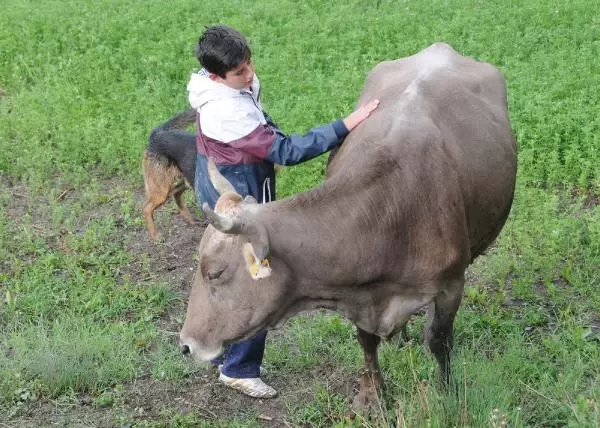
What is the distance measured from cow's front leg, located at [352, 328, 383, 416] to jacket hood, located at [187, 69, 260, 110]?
160cm

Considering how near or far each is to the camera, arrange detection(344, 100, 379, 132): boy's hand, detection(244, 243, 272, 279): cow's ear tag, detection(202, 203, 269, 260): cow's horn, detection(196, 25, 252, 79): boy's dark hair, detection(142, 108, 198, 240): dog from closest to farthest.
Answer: detection(202, 203, 269, 260): cow's horn < detection(244, 243, 272, 279): cow's ear tag < detection(196, 25, 252, 79): boy's dark hair < detection(344, 100, 379, 132): boy's hand < detection(142, 108, 198, 240): dog

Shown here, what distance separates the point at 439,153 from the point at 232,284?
1357 mm

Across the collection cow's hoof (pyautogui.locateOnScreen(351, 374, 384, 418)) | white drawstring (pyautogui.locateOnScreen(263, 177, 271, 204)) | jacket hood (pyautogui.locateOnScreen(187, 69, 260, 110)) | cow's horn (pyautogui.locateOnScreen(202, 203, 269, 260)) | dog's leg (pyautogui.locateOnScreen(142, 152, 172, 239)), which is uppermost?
jacket hood (pyautogui.locateOnScreen(187, 69, 260, 110))

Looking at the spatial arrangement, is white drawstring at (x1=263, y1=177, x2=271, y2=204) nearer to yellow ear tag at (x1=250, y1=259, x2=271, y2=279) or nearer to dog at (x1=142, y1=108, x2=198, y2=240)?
yellow ear tag at (x1=250, y1=259, x2=271, y2=279)

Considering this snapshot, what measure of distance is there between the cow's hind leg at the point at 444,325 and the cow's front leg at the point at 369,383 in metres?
0.34

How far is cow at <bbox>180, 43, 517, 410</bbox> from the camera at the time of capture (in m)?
4.89

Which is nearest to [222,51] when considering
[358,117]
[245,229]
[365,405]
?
[358,117]

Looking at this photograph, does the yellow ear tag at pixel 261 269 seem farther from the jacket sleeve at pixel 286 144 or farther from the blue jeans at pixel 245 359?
the blue jeans at pixel 245 359

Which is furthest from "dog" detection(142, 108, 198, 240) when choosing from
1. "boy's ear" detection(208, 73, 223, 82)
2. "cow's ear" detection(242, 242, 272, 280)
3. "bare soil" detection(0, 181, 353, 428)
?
"cow's ear" detection(242, 242, 272, 280)

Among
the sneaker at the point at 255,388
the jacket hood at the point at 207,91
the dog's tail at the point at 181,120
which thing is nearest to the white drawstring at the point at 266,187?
the jacket hood at the point at 207,91

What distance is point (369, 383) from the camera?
5926mm

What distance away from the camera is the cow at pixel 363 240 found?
16.1 ft

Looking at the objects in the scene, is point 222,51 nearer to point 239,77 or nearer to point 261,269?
point 239,77

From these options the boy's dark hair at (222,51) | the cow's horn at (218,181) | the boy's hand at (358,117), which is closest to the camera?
the cow's horn at (218,181)
